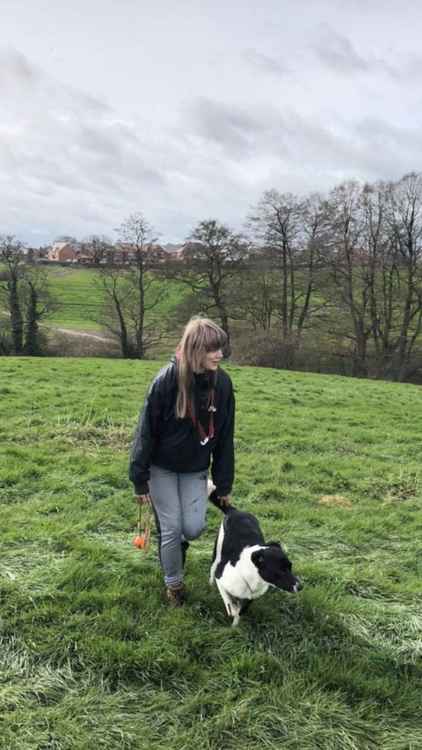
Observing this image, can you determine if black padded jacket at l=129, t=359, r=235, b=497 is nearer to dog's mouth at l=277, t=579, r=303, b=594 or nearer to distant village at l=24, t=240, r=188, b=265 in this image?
dog's mouth at l=277, t=579, r=303, b=594

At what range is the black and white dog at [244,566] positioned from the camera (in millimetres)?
3307

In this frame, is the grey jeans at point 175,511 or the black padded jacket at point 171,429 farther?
the grey jeans at point 175,511

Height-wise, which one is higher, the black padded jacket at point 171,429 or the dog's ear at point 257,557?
the black padded jacket at point 171,429

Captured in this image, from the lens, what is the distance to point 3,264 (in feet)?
107

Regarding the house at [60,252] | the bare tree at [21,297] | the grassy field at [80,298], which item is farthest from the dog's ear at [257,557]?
the house at [60,252]

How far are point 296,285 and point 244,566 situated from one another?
29.6 metres

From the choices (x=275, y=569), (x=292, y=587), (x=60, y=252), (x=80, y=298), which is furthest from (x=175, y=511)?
(x=60, y=252)

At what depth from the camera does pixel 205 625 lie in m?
3.48

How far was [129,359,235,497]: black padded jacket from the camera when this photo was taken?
3414 mm

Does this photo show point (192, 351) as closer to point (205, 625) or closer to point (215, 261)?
point (205, 625)

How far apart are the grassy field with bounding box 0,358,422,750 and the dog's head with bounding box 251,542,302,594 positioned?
47 centimetres

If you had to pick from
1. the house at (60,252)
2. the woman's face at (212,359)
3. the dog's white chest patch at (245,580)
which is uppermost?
the house at (60,252)

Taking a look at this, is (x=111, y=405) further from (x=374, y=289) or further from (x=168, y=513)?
(x=374, y=289)

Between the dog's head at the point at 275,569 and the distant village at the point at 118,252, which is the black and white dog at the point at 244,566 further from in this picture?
the distant village at the point at 118,252
